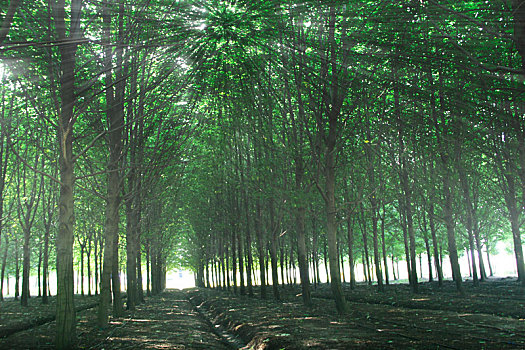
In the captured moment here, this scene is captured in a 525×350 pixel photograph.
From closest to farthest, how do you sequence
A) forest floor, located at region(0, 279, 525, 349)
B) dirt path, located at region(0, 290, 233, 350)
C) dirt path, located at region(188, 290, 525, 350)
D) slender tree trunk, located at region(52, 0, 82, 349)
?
1. dirt path, located at region(188, 290, 525, 350)
2. forest floor, located at region(0, 279, 525, 349)
3. slender tree trunk, located at region(52, 0, 82, 349)
4. dirt path, located at region(0, 290, 233, 350)

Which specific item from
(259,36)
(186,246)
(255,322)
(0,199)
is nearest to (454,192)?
(255,322)

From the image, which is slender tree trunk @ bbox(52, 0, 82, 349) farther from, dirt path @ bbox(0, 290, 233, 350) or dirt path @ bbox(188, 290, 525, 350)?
dirt path @ bbox(188, 290, 525, 350)

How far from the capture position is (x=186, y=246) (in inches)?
3000

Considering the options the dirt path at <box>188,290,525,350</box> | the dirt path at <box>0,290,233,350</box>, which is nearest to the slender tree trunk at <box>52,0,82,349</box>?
the dirt path at <box>0,290,233,350</box>

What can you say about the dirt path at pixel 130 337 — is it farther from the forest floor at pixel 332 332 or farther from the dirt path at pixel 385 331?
the dirt path at pixel 385 331

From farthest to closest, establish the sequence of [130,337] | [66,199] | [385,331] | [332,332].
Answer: [130,337] < [66,199] < [385,331] < [332,332]

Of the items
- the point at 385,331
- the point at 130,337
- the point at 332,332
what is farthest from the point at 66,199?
the point at 385,331

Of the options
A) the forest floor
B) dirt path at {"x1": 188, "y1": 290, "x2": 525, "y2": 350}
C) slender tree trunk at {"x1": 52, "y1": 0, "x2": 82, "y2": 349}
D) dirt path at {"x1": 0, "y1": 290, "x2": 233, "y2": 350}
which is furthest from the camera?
dirt path at {"x1": 0, "y1": 290, "x2": 233, "y2": 350}

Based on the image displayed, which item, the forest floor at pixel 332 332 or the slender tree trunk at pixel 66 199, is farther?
the slender tree trunk at pixel 66 199

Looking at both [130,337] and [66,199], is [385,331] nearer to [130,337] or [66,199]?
[130,337]

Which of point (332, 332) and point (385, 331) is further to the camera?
point (385, 331)

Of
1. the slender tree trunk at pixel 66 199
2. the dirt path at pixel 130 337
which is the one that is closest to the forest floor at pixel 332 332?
the dirt path at pixel 130 337

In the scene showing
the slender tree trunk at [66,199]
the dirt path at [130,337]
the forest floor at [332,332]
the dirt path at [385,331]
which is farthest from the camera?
the dirt path at [130,337]

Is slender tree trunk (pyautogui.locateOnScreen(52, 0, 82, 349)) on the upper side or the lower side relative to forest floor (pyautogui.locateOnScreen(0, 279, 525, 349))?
upper
